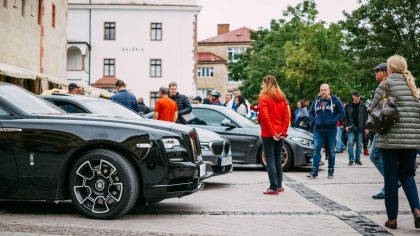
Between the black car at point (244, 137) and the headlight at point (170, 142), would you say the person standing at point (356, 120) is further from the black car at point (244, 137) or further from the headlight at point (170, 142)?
the headlight at point (170, 142)

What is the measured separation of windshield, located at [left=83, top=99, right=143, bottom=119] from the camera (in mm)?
10312

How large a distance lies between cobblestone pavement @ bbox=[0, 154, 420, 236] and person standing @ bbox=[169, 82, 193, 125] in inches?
118

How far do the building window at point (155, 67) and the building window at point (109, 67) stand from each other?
3561 millimetres

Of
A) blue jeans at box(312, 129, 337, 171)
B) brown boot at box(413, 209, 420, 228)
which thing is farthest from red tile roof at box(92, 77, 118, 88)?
brown boot at box(413, 209, 420, 228)

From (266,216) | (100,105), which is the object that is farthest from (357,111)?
(266,216)

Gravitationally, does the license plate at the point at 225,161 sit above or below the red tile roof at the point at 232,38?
below

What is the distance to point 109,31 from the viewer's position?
61688mm

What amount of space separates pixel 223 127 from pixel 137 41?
158ft

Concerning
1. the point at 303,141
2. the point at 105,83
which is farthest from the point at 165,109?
the point at 105,83

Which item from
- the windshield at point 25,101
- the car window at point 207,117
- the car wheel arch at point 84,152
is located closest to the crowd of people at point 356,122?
the car window at point 207,117

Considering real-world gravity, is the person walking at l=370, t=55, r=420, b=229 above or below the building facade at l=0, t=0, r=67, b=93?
below

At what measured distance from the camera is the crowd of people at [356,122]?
7078mm

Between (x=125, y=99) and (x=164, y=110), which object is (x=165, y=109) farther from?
(x=125, y=99)

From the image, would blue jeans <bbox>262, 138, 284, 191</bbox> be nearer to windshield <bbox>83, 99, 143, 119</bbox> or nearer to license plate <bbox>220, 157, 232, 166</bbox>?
Result: license plate <bbox>220, 157, 232, 166</bbox>
